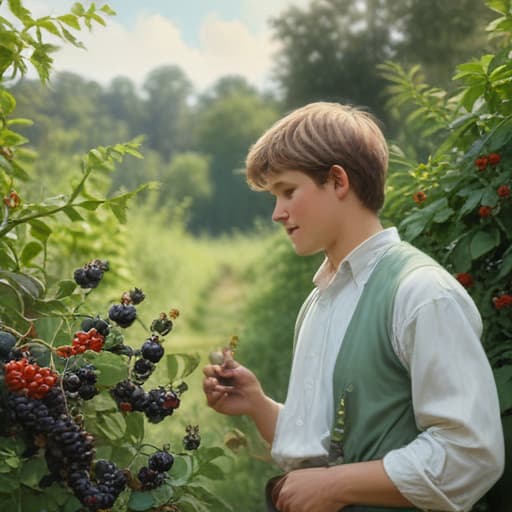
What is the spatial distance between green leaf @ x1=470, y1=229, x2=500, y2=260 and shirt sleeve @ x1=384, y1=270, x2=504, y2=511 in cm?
47

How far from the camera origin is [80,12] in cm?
148

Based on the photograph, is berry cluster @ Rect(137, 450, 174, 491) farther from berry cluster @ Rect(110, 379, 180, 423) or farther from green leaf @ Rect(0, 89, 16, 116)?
→ green leaf @ Rect(0, 89, 16, 116)

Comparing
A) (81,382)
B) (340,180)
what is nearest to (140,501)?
(81,382)

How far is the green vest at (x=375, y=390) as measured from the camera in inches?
51.1

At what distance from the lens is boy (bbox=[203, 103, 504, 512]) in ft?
3.99

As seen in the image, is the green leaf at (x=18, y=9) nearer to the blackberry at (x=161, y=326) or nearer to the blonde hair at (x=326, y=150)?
the blonde hair at (x=326, y=150)

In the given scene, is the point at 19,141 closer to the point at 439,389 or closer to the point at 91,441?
the point at 91,441

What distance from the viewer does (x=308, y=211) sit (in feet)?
4.77

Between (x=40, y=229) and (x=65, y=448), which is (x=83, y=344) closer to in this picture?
(x=65, y=448)

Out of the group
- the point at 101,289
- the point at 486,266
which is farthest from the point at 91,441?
the point at 101,289

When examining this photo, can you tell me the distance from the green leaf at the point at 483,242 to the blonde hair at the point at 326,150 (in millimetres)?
306

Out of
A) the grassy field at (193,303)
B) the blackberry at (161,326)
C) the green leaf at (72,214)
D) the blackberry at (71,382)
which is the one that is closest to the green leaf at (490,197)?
the blackberry at (161,326)

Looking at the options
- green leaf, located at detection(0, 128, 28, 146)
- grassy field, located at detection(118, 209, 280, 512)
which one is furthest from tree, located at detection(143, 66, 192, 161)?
green leaf, located at detection(0, 128, 28, 146)

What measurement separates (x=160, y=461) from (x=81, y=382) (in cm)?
20
